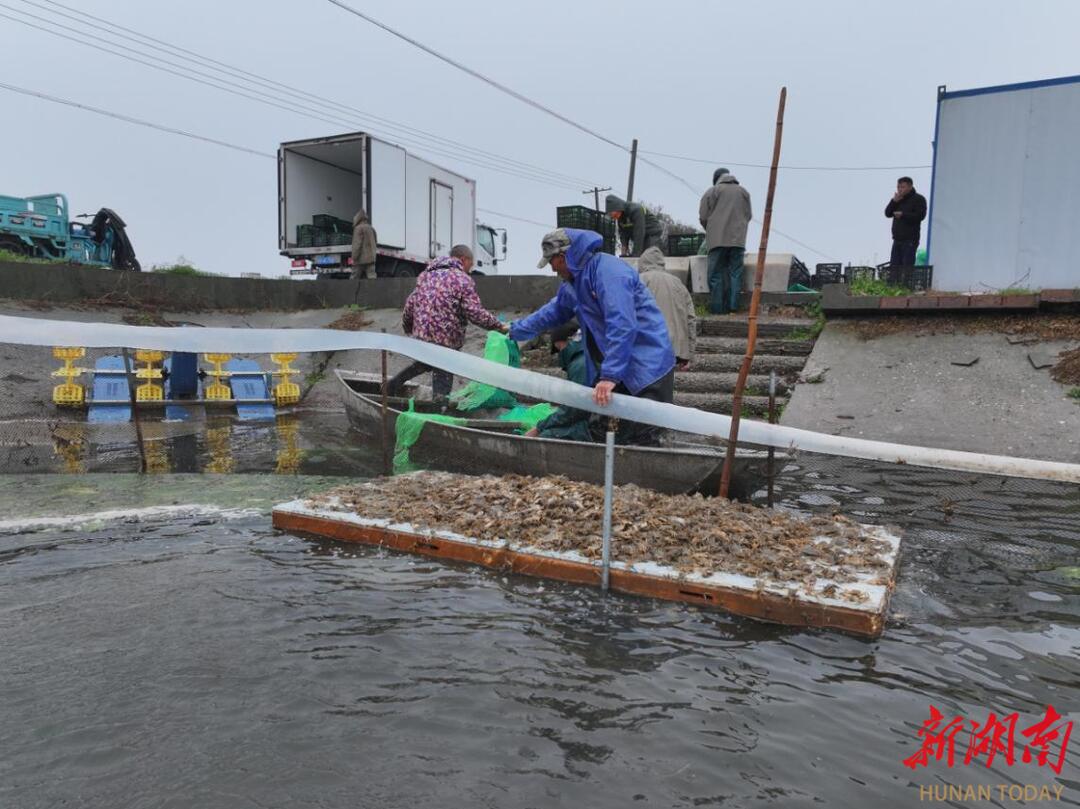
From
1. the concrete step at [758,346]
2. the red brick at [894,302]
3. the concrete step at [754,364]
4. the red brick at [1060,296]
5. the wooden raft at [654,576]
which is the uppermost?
the red brick at [1060,296]

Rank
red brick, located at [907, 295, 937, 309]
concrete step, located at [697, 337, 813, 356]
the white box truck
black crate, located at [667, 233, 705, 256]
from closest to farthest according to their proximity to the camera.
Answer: red brick, located at [907, 295, 937, 309], concrete step, located at [697, 337, 813, 356], black crate, located at [667, 233, 705, 256], the white box truck

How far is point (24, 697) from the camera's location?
9.03ft

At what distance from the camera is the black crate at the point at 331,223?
62.8 ft

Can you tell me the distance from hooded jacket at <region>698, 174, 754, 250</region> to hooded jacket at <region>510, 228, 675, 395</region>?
20.1 feet

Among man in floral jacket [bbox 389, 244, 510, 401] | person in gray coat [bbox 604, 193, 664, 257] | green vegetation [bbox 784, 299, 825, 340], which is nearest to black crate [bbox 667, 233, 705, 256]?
person in gray coat [bbox 604, 193, 664, 257]

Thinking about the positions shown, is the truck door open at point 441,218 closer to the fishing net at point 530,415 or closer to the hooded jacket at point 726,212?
the hooded jacket at point 726,212

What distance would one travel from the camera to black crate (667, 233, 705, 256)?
1446cm

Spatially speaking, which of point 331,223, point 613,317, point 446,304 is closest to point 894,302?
point 446,304

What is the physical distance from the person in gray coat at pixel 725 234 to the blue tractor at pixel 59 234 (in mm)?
13886

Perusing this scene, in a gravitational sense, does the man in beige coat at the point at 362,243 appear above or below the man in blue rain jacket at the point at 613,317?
above

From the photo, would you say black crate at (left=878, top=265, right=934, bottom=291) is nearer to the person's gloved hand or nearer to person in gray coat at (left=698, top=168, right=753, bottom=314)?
person in gray coat at (left=698, top=168, right=753, bottom=314)

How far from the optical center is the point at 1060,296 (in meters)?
9.49

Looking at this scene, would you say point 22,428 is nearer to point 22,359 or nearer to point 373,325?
point 22,359

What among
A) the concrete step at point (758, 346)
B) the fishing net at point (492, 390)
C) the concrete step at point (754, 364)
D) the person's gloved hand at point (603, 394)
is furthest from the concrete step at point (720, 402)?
the person's gloved hand at point (603, 394)
